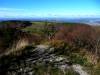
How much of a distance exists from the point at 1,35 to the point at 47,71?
4.28 metres

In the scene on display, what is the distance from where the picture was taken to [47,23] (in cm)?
2489

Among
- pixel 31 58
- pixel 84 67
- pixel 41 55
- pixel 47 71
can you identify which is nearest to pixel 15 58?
pixel 31 58

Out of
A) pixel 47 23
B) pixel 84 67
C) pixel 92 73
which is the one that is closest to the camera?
pixel 92 73

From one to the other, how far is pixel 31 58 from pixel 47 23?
1602cm

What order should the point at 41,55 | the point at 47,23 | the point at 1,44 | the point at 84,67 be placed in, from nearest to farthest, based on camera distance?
the point at 84,67 < the point at 41,55 < the point at 1,44 < the point at 47,23

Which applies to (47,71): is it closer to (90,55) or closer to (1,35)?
(90,55)

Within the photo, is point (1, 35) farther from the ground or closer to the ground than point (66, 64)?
farther from the ground

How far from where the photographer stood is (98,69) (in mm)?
8430

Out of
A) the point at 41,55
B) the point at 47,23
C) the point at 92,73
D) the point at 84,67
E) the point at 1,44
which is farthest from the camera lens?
the point at 47,23

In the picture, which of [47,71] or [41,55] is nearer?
[47,71]

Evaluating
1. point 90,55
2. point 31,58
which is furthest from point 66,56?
point 31,58

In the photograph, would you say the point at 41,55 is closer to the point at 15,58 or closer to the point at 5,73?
the point at 15,58

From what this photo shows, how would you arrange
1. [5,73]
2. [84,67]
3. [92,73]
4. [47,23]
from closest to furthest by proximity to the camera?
1. [5,73]
2. [92,73]
3. [84,67]
4. [47,23]

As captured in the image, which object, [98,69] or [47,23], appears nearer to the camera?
[98,69]
